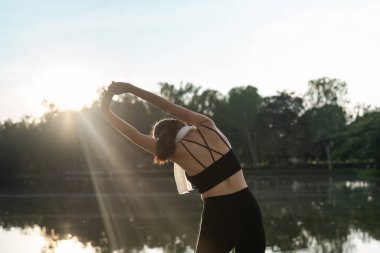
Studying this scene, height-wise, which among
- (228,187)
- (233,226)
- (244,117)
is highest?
(228,187)

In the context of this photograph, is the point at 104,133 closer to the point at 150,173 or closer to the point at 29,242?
the point at 150,173

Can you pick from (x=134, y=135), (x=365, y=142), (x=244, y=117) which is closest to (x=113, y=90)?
(x=134, y=135)

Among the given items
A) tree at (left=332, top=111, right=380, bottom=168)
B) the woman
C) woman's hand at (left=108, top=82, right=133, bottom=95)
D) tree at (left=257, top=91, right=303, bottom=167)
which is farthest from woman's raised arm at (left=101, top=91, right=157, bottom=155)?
tree at (left=257, top=91, right=303, bottom=167)

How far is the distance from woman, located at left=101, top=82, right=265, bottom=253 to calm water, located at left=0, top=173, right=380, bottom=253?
314 inches

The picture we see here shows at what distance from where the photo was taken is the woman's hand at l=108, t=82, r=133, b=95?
2750 mm

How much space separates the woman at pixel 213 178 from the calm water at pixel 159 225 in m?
7.98

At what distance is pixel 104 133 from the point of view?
5403 centimetres

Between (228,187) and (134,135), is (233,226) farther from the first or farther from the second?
(134,135)

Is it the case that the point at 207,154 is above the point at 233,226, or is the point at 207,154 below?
above

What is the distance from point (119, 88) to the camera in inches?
109

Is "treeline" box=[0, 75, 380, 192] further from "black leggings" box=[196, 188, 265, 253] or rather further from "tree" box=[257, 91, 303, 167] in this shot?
"black leggings" box=[196, 188, 265, 253]

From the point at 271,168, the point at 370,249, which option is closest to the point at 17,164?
the point at 271,168

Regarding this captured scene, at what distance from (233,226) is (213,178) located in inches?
9.7

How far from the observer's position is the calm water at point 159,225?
11.2m
